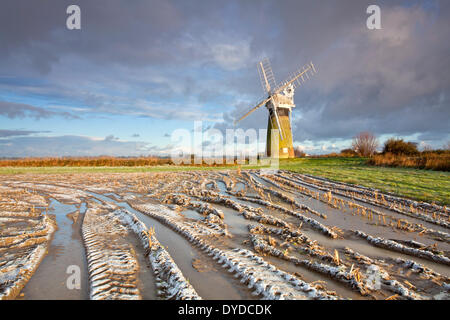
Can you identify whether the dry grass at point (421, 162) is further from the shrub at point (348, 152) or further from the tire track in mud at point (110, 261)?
the tire track in mud at point (110, 261)

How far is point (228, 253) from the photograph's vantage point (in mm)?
5066

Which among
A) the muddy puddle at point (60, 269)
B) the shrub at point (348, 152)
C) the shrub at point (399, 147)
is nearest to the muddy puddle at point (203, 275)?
the muddy puddle at point (60, 269)

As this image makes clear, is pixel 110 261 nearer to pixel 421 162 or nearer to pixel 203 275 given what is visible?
pixel 203 275

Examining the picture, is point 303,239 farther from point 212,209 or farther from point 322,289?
point 212,209

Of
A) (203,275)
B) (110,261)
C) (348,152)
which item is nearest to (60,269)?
(110,261)

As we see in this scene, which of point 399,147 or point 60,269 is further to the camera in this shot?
point 399,147

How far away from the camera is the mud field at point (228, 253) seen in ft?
12.0

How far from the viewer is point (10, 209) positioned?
915 centimetres

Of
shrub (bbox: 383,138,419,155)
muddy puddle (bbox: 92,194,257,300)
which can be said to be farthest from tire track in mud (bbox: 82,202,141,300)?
shrub (bbox: 383,138,419,155)

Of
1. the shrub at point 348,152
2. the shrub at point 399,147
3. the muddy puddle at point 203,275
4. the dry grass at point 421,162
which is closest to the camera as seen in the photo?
the muddy puddle at point 203,275

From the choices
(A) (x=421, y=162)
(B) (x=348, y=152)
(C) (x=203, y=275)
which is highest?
(B) (x=348, y=152)

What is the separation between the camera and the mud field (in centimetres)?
366

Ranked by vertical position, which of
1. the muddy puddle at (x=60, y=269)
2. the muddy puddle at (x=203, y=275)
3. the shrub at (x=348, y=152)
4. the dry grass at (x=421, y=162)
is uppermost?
the shrub at (x=348, y=152)
